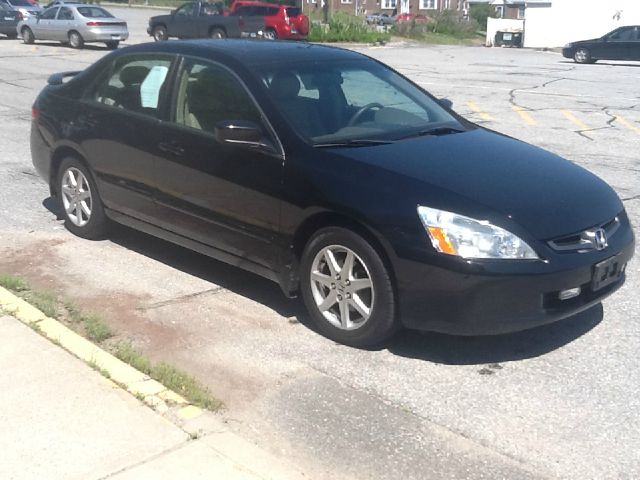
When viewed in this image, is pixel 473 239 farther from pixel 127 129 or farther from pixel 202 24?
pixel 202 24

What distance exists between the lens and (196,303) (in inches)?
232

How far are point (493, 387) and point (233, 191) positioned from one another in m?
2.01

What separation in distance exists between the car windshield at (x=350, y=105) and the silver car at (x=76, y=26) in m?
24.6

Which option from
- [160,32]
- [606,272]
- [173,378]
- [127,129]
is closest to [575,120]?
[127,129]

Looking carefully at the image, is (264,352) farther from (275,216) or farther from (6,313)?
(6,313)

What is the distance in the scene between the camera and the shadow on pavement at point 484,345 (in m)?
5.09

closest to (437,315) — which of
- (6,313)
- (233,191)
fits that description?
(233,191)

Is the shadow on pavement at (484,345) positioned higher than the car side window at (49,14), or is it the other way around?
the car side window at (49,14)

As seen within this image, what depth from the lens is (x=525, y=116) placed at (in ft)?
48.5

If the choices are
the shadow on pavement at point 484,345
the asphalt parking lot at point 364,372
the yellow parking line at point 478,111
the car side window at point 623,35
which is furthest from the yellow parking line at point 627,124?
the car side window at point 623,35

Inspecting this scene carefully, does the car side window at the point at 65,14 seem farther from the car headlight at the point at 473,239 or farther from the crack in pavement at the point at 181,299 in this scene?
the car headlight at the point at 473,239

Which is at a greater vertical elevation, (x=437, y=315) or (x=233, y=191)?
(x=233, y=191)

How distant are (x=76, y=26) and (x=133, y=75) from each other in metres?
24.4

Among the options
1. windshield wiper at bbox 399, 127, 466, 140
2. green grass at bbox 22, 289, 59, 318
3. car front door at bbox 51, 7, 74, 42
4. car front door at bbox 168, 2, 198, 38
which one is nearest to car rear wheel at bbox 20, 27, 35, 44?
car front door at bbox 51, 7, 74, 42
